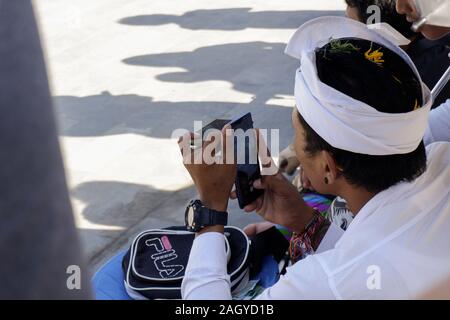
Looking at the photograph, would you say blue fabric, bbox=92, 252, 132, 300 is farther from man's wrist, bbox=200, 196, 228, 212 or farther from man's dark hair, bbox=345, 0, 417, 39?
man's dark hair, bbox=345, 0, 417, 39

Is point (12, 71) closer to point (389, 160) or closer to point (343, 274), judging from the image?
point (343, 274)

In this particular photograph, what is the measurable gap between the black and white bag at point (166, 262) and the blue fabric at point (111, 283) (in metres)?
0.03

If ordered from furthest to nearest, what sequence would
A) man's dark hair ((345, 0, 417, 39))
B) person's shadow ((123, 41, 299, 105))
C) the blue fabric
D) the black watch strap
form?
person's shadow ((123, 41, 299, 105)), man's dark hair ((345, 0, 417, 39)), the blue fabric, the black watch strap

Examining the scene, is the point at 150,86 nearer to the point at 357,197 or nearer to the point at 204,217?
the point at 204,217

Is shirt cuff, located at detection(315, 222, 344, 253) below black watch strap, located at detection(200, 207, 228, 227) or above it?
below

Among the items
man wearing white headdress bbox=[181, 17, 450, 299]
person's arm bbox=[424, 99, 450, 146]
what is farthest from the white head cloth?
man wearing white headdress bbox=[181, 17, 450, 299]

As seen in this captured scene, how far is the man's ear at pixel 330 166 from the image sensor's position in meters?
1.38

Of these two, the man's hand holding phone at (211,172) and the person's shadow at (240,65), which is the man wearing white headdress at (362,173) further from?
the person's shadow at (240,65)

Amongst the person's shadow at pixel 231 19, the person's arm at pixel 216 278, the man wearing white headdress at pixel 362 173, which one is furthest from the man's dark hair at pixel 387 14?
the person's shadow at pixel 231 19

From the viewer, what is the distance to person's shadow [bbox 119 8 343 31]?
6.12 m

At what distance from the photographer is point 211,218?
4.99 ft

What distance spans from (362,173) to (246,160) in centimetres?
35
